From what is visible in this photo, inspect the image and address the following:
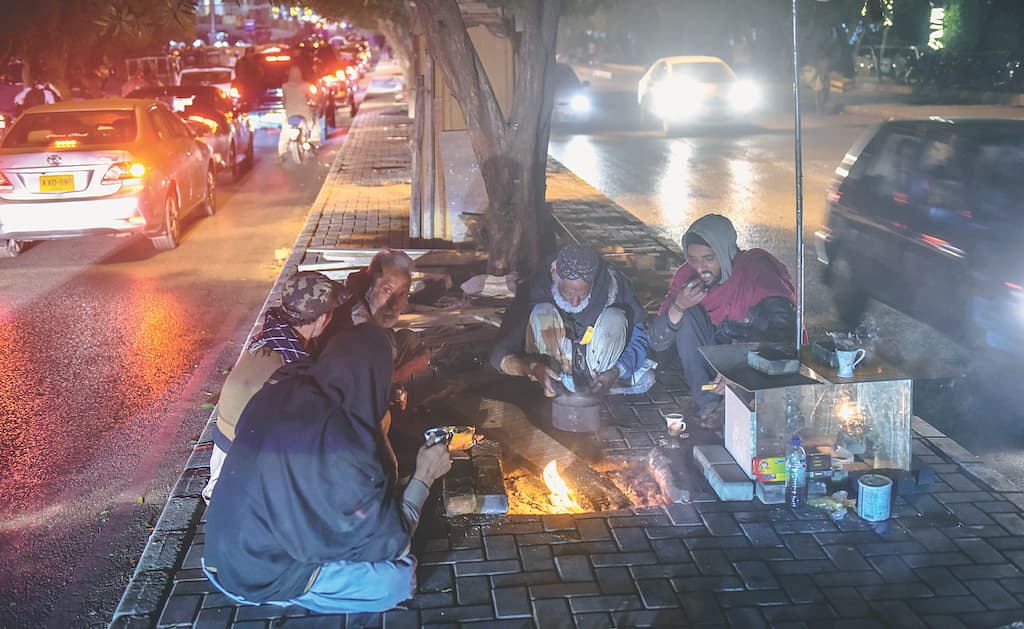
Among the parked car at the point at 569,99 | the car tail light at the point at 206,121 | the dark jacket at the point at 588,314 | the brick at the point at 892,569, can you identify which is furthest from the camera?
the parked car at the point at 569,99

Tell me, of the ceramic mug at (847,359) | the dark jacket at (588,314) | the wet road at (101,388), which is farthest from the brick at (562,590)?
the dark jacket at (588,314)

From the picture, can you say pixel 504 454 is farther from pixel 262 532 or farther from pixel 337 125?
pixel 337 125

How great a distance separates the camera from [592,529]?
4570mm

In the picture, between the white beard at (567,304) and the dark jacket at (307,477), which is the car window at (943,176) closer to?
the white beard at (567,304)

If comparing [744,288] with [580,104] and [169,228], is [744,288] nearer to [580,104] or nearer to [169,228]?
[169,228]

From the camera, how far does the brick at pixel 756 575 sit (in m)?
4.08

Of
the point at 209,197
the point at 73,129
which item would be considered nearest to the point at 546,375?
the point at 73,129

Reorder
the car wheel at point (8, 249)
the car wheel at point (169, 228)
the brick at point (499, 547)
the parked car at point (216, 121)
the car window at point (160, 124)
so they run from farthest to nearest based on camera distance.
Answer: the parked car at point (216, 121), the car window at point (160, 124), the car wheel at point (169, 228), the car wheel at point (8, 249), the brick at point (499, 547)

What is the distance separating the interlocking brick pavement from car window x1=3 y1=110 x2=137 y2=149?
7559mm

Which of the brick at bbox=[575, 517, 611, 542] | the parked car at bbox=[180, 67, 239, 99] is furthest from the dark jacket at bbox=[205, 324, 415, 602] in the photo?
the parked car at bbox=[180, 67, 239, 99]

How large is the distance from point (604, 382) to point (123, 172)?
24.1 ft

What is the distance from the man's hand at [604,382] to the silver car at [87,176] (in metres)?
7.09

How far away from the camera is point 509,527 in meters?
4.62

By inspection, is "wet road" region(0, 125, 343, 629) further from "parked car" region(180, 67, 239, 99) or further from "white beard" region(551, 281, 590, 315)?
"parked car" region(180, 67, 239, 99)
